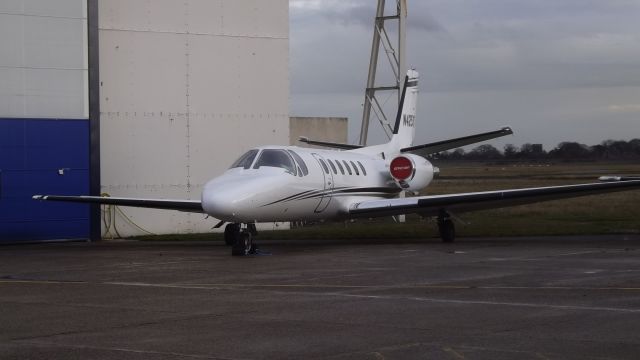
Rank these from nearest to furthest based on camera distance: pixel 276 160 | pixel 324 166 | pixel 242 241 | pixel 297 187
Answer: pixel 242 241
pixel 276 160
pixel 297 187
pixel 324 166

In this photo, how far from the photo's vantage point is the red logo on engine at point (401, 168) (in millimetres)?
26984

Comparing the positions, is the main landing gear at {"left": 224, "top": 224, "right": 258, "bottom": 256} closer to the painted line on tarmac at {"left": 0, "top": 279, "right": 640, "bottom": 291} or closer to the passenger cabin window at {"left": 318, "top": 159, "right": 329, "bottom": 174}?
the passenger cabin window at {"left": 318, "top": 159, "right": 329, "bottom": 174}

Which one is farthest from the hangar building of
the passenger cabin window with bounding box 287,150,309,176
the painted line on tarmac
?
the painted line on tarmac

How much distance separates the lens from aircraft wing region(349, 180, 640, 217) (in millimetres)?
22500

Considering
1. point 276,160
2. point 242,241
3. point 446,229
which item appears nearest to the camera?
point 242,241

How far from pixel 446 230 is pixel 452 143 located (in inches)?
137

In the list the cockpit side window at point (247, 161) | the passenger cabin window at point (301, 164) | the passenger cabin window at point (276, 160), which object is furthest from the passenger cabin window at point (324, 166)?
the cockpit side window at point (247, 161)

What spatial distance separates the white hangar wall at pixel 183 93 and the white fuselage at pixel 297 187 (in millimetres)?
4071

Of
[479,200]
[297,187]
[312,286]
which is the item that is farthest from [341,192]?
[312,286]

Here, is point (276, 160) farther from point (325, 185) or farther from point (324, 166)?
point (324, 166)

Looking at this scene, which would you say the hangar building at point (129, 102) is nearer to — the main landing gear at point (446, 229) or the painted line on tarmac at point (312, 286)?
the main landing gear at point (446, 229)

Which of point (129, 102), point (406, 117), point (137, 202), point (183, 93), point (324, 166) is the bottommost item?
point (137, 202)

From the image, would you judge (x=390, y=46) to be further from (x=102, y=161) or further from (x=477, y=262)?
(x=477, y=262)

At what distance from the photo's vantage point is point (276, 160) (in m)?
21.4
